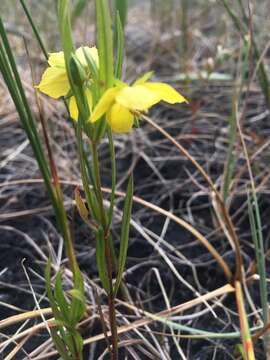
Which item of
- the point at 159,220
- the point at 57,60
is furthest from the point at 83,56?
the point at 159,220

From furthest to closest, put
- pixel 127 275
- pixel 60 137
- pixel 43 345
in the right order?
pixel 60 137
pixel 127 275
pixel 43 345

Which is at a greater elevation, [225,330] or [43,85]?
[43,85]

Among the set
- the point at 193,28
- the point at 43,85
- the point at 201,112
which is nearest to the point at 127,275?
the point at 43,85

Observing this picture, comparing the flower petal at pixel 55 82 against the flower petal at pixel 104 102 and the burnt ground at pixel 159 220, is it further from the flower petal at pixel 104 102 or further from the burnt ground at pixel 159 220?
the burnt ground at pixel 159 220

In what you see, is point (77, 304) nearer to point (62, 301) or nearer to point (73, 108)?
point (62, 301)

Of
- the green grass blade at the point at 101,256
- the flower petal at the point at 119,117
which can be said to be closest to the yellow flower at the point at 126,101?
the flower petal at the point at 119,117

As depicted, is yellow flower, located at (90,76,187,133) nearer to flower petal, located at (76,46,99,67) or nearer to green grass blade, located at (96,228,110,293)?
flower petal, located at (76,46,99,67)

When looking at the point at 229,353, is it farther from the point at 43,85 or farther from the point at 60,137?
the point at 60,137
